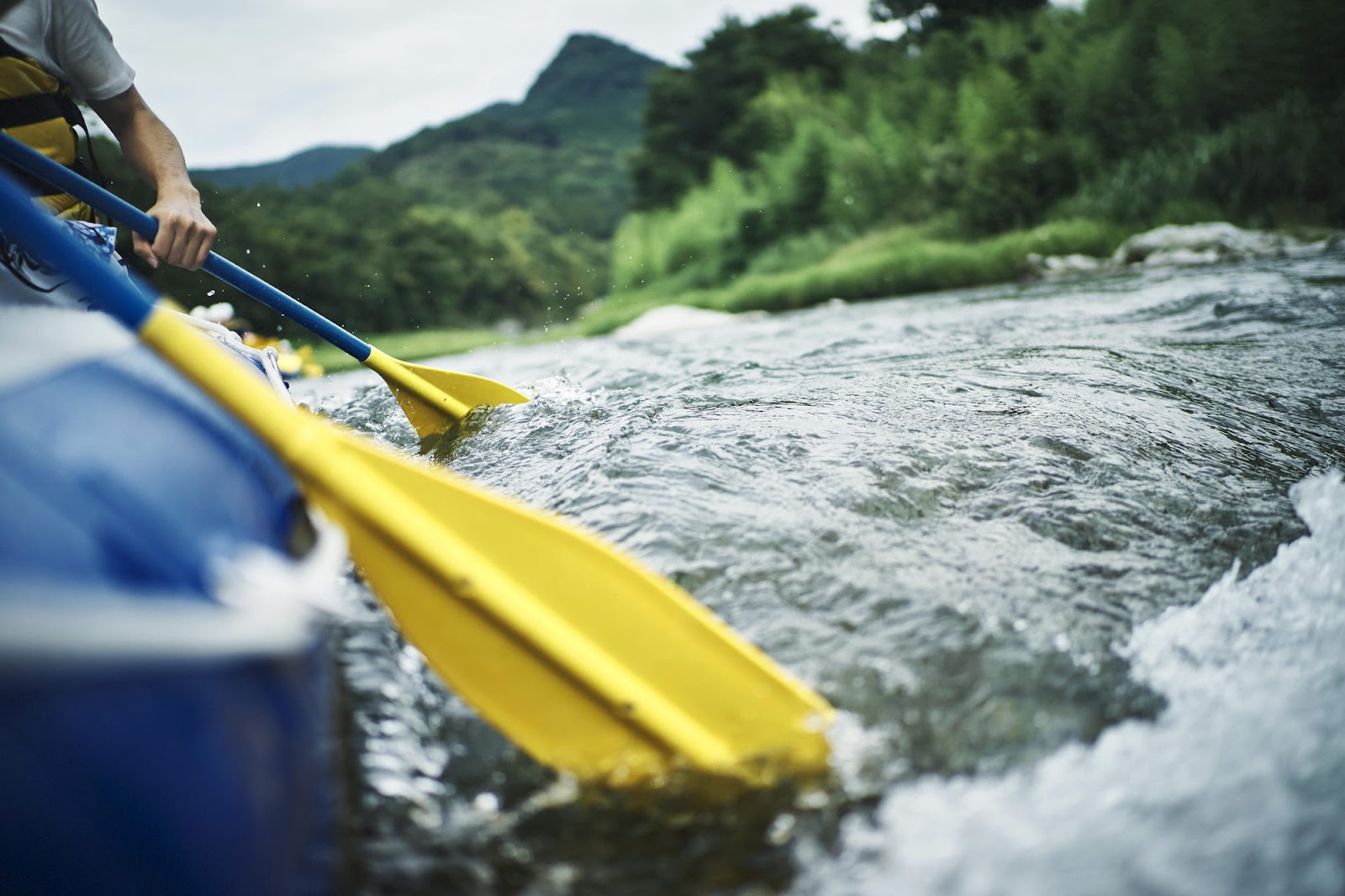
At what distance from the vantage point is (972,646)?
4.36 feet

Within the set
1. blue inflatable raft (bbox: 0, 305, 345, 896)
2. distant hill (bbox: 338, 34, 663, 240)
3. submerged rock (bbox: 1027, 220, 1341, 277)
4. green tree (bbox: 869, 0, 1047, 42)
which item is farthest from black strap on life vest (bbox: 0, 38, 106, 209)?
distant hill (bbox: 338, 34, 663, 240)

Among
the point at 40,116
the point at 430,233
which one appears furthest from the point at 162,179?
the point at 430,233

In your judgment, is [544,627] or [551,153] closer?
[544,627]

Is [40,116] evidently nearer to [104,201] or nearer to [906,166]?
[104,201]

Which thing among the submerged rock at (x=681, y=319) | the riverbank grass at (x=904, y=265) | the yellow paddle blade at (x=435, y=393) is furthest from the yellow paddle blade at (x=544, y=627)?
the submerged rock at (x=681, y=319)

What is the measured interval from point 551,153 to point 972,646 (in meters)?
102

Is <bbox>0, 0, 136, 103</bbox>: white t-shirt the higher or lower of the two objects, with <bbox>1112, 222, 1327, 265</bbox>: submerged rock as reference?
higher

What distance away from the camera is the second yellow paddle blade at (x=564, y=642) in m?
1.11

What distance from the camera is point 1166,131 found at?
1272cm

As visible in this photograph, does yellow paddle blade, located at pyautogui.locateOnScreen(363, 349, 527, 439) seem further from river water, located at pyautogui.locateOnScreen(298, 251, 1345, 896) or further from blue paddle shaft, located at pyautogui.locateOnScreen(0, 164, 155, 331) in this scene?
blue paddle shaft, located at pyautogui.locateOnScreen(0, 164, 155, 331)

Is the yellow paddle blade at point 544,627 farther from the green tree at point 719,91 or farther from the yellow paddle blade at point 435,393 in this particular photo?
the green tree at point 719,91

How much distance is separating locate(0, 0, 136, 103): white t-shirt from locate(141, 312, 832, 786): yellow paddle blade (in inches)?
43.8

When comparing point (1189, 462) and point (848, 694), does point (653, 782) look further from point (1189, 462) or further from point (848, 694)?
point (1189, 462)

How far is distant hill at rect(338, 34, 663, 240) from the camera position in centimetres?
7247
